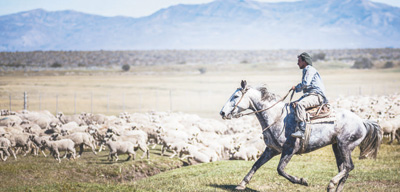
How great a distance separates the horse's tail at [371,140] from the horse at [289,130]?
0.9 inches

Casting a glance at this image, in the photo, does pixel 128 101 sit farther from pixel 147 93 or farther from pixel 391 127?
pixel 391 127

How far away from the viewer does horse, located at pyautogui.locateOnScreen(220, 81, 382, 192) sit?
10.6m

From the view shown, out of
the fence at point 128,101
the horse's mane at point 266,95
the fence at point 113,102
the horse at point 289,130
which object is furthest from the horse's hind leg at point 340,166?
the fence at point 113,102

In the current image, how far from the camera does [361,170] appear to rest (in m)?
14.5

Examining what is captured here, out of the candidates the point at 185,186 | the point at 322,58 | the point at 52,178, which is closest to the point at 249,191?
the point at 185,186

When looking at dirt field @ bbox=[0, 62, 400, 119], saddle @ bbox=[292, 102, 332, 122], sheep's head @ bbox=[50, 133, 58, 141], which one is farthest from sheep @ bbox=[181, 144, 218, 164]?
dirt field @ bbox=[0, 62, 400, 119]

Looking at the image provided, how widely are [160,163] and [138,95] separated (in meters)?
32.1

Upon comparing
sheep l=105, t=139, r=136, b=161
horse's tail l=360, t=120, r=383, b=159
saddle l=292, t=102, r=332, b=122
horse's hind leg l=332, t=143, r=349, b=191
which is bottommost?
sheep l=105, t=139, r=136, b=161

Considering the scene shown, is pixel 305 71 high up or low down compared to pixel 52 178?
up

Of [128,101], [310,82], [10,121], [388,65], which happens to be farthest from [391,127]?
[388,65]

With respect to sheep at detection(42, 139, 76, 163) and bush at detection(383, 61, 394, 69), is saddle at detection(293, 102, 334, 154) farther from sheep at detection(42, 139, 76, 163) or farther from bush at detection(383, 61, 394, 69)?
bush at detection(383, 61, 394, 69)

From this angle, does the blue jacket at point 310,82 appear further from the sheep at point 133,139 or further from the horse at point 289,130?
the sheep at point 133,139

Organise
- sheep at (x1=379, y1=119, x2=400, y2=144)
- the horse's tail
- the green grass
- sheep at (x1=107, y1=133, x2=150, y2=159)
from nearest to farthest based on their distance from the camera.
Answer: the horse's tail
the green grass
sheep at (x1=107, y1=133, x2=150, y2=159)
sheep at (x1=379, y1=119, x2=400, y2=144)

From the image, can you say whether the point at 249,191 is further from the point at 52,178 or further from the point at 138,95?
the point at 138,95
